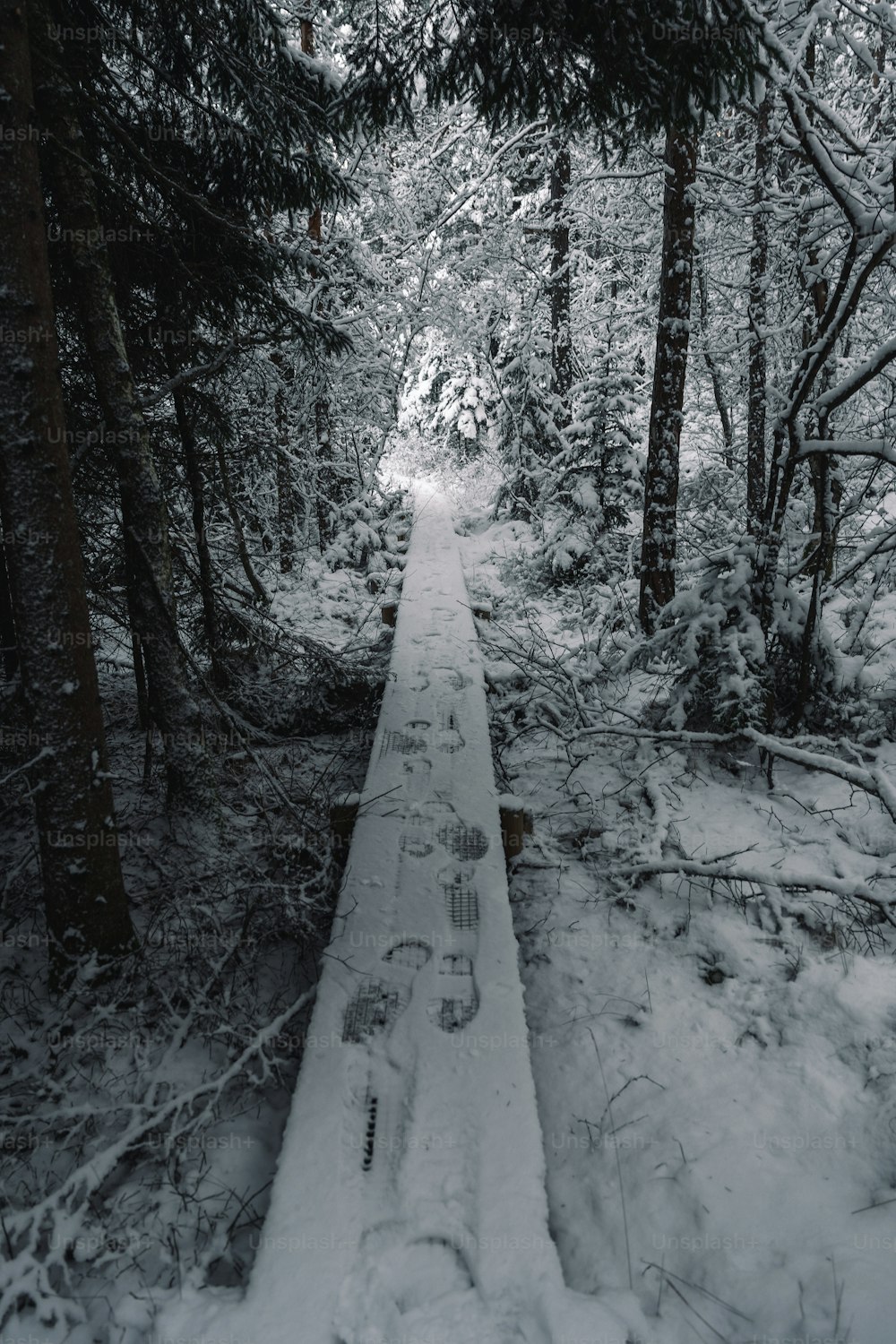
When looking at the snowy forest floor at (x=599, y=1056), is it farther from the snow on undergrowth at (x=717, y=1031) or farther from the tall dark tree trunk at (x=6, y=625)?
the tall dark tree trunk at (x=6, y=625)

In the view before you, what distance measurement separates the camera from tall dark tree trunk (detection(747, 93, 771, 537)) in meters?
9.17

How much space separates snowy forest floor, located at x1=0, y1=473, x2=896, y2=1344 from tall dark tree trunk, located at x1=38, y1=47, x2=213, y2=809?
575mm

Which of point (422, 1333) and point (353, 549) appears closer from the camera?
point (422, 1333)

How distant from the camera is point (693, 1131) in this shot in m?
2.35

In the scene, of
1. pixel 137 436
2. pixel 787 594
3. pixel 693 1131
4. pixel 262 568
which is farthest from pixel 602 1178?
pixel 262 568

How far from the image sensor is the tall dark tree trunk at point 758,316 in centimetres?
917

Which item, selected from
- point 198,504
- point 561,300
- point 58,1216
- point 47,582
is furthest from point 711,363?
point 58,1216

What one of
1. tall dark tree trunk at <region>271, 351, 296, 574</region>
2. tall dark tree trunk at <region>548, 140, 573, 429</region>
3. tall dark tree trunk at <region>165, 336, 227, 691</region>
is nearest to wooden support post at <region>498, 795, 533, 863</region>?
tall dark tree trunk at <region>165, 336, 227, 691</region>

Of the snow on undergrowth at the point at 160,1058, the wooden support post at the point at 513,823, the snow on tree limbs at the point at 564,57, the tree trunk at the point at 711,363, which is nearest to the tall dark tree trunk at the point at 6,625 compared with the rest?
the snow on undergrowth at the point at 160,1058

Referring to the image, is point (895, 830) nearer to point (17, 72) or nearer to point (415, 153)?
point (17, 72)

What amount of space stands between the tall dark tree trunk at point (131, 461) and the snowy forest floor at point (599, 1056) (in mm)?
575

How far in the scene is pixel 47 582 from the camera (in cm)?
267

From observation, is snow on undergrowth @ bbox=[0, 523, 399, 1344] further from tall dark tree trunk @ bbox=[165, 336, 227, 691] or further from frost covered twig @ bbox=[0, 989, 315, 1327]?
tall dark tree trunk @ bbox=[165, 336, 227, 691]

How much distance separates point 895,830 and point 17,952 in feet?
15.1
